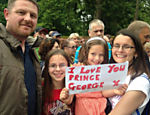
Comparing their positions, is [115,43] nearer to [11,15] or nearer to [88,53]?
[88,53]

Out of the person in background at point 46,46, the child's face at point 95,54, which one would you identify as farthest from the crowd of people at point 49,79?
the person in background at point 46,46

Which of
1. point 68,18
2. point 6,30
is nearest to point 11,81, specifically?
point 6,30

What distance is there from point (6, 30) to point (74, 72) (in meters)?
0.84

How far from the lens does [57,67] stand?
8.37ft

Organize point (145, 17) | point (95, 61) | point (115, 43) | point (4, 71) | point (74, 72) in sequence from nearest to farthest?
point (4, 71), point (74, 72), point (115, 43), point (95, 61), point (145, 17)

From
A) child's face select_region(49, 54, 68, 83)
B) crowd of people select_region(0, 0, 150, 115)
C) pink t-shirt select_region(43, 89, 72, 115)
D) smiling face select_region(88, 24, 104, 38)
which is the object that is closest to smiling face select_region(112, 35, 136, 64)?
crowd of people select_region(0, 0, 150, 115)

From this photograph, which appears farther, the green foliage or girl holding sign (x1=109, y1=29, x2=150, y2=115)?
the green foliage

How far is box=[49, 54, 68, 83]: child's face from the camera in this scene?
2510mm

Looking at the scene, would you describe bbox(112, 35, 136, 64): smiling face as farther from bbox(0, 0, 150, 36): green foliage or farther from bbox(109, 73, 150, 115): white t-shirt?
bbox(0, 0, 150, 36): green foliage

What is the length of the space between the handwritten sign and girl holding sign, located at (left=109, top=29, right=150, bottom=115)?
11 cm

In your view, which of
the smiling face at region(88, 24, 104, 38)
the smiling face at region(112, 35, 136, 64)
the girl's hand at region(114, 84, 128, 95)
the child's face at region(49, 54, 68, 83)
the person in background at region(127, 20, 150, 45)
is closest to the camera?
the girl's hand at region(114, 84, 128, 95)

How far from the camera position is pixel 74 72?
1.95 meters

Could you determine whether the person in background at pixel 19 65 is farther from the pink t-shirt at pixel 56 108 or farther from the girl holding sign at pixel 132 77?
the girl holding sign at pixel 132 77

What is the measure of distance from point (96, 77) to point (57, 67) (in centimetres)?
71
